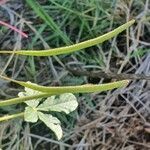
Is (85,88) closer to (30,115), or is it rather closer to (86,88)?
(86,88)

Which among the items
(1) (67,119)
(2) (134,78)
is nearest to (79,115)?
(1) (67,119)

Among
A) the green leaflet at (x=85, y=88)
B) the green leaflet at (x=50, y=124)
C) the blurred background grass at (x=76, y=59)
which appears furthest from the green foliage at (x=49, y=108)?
the blurred background grass at (x=76, y=59)

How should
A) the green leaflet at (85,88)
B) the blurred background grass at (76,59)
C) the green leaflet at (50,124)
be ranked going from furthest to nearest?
the blurred background grass at (76,59) < the green leaflet at (50,124) < the green leaflet at (85,88)

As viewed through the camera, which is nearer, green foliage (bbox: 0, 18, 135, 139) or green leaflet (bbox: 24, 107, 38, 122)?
green foliage (bbox: 0, 18, 135, 139)

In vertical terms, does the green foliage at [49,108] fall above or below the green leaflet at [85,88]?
below

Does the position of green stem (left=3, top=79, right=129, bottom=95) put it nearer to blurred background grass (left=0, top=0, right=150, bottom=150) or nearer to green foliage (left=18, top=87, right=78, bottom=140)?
green foliage (left=18, top=87, right=78, bottom=140)

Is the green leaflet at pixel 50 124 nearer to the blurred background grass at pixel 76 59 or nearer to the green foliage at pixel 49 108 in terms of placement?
the green foliage at pixel 49 108

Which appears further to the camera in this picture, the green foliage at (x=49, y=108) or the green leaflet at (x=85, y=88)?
the green foliage at (x=49, y=108)

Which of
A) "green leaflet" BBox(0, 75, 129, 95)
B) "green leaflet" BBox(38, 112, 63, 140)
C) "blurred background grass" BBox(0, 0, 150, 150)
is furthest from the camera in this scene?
"blurred background grass" BBox(0, 0, 150, 150)

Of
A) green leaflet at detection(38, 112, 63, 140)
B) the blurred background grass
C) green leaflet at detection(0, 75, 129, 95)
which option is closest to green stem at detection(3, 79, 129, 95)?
green leaflet at detection(0, 75, 129, 95)
